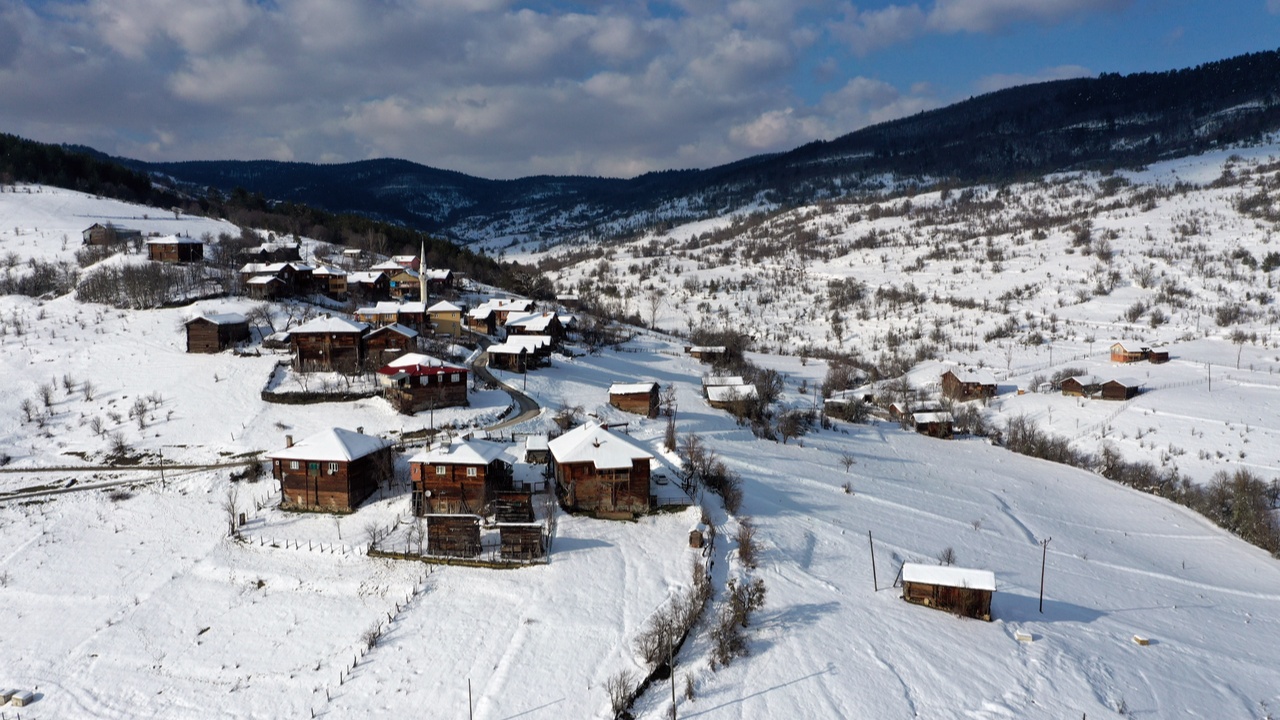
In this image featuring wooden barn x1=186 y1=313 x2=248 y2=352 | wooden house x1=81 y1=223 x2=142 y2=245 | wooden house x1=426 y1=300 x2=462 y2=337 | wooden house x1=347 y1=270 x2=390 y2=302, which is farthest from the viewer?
wooden house x1=81 y1=223 x2=142 y2=245

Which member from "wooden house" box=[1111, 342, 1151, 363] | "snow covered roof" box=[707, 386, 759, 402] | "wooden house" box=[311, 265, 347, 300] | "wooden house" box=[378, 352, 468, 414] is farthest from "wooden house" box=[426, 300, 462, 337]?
"wooden house" box=[1111, 342, 1151, 363]

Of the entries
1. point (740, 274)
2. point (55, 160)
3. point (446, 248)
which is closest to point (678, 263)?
point (740, 274)

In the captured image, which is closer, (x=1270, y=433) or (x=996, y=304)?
(x=1270, y=433)

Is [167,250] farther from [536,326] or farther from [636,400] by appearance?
[636,400]

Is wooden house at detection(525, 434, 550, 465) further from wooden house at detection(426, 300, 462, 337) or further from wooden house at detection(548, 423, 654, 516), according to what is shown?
wooden house at detection(426, 300, 462, 337)

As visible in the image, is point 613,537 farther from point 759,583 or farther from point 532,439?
point 532,439

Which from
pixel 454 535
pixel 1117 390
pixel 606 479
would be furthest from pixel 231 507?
pixel 1117 390
